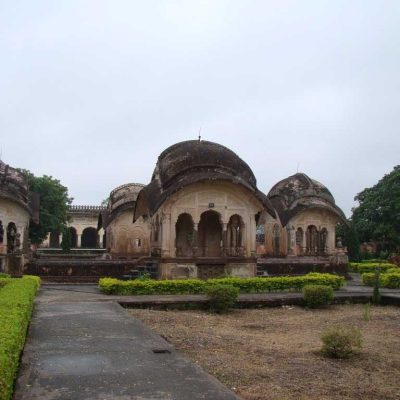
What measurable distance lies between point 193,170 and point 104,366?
559 inches

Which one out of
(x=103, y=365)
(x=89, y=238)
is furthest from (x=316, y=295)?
(x=89, y=238)

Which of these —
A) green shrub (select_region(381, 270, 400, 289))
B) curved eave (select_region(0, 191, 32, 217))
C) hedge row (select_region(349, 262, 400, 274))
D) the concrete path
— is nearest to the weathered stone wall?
curved eave (select_region(0, 191, 32, 217))

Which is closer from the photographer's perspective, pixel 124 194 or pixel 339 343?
pixel 339 343

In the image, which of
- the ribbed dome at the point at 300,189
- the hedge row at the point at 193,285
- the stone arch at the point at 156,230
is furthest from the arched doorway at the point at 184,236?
the ribbed dome at the point at 300,189

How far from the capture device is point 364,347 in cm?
870

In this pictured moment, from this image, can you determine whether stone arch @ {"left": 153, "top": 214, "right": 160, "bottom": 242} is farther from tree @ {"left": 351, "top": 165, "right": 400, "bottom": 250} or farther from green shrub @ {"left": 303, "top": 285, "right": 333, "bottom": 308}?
tree @ {"left": 351, "top": 165, "right": 400, "bottom": 250}

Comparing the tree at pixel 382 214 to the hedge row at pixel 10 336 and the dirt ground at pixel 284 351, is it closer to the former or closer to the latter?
the dirt ground at pixel 284 351

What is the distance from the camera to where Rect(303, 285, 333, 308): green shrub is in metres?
13.8

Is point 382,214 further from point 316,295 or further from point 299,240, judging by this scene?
point 316,295

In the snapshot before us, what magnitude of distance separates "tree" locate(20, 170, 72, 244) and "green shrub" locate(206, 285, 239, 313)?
975 inches

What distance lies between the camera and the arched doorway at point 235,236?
66.9 ft

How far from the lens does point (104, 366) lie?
232 inches

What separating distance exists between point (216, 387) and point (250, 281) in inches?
445

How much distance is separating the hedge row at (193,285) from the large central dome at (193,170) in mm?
4031
